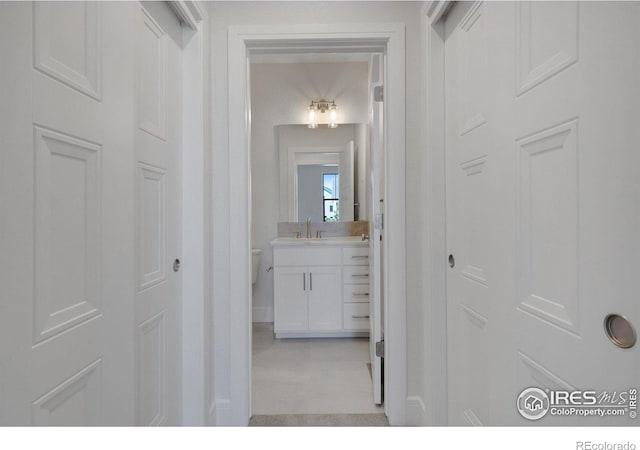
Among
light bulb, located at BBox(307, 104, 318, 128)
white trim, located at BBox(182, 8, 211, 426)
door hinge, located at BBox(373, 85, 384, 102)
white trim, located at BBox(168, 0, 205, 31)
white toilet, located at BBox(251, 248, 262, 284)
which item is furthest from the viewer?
light bulb, located at BBox(307, 104, 318, 128)

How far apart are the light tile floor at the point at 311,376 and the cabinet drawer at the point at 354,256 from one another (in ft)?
2.19

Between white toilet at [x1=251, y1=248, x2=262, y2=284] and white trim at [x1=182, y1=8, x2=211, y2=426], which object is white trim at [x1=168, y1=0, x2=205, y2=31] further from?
white toilet at [x1=251, y1=248, x2=262, y2=284]

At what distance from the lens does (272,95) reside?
3506 mm

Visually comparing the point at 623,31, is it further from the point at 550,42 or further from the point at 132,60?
the point at 132,60

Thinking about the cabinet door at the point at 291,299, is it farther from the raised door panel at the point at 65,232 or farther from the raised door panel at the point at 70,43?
the raised door panel at the point at 70,43

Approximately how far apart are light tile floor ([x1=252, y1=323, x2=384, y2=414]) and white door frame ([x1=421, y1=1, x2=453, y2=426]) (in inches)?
19.6

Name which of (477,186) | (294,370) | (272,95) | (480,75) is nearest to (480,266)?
(477,186)

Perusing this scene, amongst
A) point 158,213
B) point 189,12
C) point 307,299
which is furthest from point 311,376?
point 189,12

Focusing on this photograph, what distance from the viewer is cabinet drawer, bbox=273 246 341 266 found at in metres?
3.07

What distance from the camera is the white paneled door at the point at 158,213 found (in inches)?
49.0

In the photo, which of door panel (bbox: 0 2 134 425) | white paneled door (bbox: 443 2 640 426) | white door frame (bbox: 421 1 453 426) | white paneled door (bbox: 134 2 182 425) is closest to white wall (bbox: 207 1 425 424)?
white door frame (bbox: 421 1 453 426)

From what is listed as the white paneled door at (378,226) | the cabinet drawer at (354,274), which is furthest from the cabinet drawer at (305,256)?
the white paneled door at (378,226)

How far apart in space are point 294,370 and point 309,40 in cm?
206

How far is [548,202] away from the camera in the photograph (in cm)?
89
